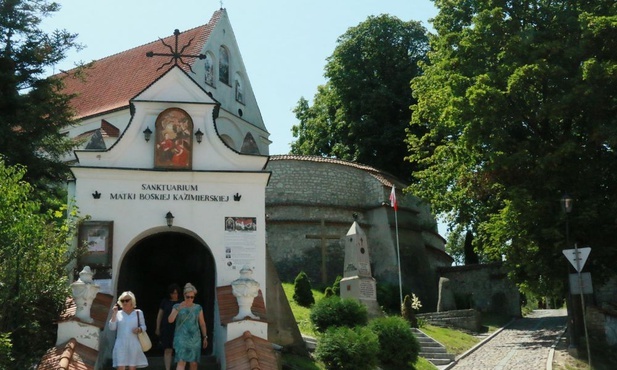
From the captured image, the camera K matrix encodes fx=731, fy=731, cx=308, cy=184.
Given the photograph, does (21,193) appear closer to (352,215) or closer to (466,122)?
(466,122)

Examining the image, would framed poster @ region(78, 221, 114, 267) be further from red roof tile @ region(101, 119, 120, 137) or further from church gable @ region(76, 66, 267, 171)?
red roof tile @ region(101, 119, 120, 137)

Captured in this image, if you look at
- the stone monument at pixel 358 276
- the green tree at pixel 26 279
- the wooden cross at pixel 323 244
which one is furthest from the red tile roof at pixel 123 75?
the green tree at pixel 26 279

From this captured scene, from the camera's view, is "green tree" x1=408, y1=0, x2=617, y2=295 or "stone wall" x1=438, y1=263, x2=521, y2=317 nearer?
"green tree" x1=408, y1=0, x2=617, y2=295

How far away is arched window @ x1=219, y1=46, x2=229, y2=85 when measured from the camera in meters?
38.7

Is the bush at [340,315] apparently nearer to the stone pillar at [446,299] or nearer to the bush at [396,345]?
the bush at [396,345]

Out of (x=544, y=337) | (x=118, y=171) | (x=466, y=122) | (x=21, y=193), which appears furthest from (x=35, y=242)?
(x=544, y=337)

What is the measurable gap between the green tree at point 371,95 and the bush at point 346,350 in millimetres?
27814

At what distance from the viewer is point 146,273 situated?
683 inches

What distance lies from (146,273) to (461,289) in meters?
22.5

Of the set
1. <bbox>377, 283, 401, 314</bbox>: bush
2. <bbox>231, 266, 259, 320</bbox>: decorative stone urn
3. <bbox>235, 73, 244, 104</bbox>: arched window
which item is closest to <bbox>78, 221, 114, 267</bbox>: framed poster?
<bbox>231, 266, 259, 320</bbox>: decorative stone urn

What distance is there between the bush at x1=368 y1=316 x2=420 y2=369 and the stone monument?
4212 mm

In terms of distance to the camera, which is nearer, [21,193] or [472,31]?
[21,193]

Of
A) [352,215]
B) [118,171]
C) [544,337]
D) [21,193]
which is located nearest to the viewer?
[21,193]

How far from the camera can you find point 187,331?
11.6 meters
